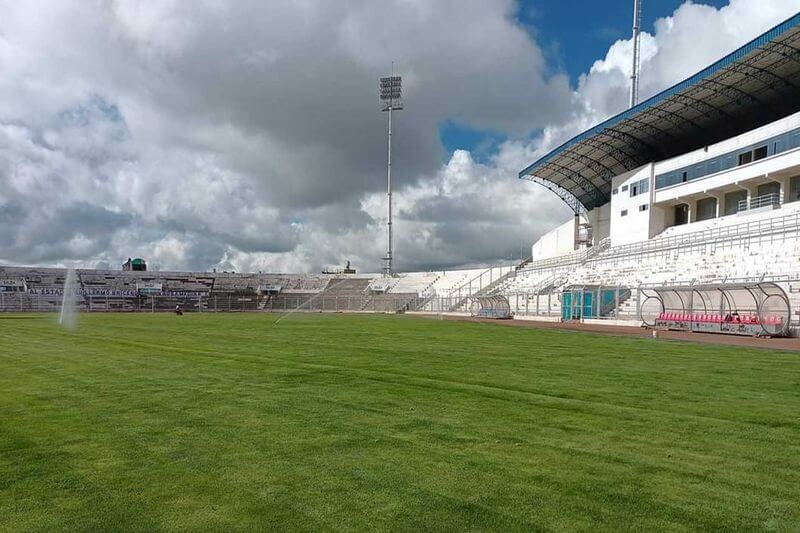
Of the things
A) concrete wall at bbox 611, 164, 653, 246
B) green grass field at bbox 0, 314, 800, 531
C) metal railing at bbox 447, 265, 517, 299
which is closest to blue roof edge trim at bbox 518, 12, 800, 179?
concrete wall at bbox 611, 164, 653, 246

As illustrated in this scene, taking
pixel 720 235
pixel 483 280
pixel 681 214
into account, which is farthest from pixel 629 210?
pixel 483 280

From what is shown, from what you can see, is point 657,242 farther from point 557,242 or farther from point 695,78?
point 557,242

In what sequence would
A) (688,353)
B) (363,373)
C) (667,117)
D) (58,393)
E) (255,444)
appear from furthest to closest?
(667,117) → (688,353) → (363,373) → (58,393) → (255,444)

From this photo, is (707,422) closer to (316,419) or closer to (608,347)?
(316,419)

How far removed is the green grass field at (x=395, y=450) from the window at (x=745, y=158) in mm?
39031

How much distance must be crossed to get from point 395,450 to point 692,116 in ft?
180

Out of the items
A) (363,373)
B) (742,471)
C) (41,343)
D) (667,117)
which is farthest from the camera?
(667,117)

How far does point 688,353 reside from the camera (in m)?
16.7

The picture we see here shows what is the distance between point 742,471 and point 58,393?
31.5ft

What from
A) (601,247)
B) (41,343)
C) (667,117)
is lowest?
(41,343)

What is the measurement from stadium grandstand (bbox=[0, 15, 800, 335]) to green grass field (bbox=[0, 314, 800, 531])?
19018mm

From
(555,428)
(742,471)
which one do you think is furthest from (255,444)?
(742,471)

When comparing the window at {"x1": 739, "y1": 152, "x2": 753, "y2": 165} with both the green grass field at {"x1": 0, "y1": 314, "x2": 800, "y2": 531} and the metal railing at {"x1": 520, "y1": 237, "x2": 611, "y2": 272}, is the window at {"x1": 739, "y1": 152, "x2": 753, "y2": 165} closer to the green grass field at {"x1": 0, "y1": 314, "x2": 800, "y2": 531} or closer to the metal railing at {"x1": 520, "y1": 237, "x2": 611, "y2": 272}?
the metal railing at {"x1": 520, "y1": 237, "x2": 611, "y2": 272}

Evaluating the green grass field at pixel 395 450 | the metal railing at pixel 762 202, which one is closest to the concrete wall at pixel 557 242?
the metal railing at pixel 762 202
